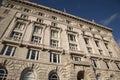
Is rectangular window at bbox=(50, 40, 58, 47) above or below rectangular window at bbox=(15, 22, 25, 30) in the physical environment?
below

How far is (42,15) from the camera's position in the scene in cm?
2820

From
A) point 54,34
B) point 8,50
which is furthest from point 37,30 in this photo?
point 8,50

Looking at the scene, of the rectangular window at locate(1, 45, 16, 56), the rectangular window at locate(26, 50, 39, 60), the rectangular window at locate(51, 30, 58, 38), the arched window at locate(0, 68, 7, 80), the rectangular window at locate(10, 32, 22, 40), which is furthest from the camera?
the rectangular window at locate(51, 30, 58, 38)

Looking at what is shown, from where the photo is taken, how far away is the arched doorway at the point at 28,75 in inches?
619

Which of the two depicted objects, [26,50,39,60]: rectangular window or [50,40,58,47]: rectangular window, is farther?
[50,40,58,47]: rectangular window

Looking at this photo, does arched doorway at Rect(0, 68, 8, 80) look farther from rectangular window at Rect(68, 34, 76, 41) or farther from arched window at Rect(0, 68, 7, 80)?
rectangular window at Rect(68, 34, 76, 41)

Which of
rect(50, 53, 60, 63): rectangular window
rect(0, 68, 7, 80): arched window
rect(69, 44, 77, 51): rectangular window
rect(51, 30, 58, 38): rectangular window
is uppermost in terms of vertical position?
rect(51, 30, 58, 38): rectangular window

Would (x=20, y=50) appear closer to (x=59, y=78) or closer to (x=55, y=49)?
(x=55, y=49)

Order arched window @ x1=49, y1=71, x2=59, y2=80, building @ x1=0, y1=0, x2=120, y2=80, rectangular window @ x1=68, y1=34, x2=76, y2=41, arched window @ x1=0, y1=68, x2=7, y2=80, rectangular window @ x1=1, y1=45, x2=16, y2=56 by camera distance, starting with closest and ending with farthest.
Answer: arched window @ x1=0, y1=68, x2=7, y2=80 → building @ x1=0, y1=0, x2=120, y2=80 → rectangular window @ x1=1, y1=45, x2=16, y2=56 → arched window @ x1=49, y1=71, x2=59, y2=80 → rectangular window @ x1=68, y1=34, x2=76, y2=41

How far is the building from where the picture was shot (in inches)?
649

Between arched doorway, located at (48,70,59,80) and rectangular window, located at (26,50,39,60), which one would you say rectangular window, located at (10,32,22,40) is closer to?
rectangular window, located at (26,50,39,60)

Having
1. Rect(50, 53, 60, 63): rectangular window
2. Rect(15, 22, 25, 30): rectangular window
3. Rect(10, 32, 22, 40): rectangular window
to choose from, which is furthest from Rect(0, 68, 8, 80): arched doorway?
Rect(15, 22, 25, 30): rectangular window

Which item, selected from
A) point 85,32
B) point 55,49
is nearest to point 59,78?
point 55,49

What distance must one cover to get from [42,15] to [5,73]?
62.9 feet
